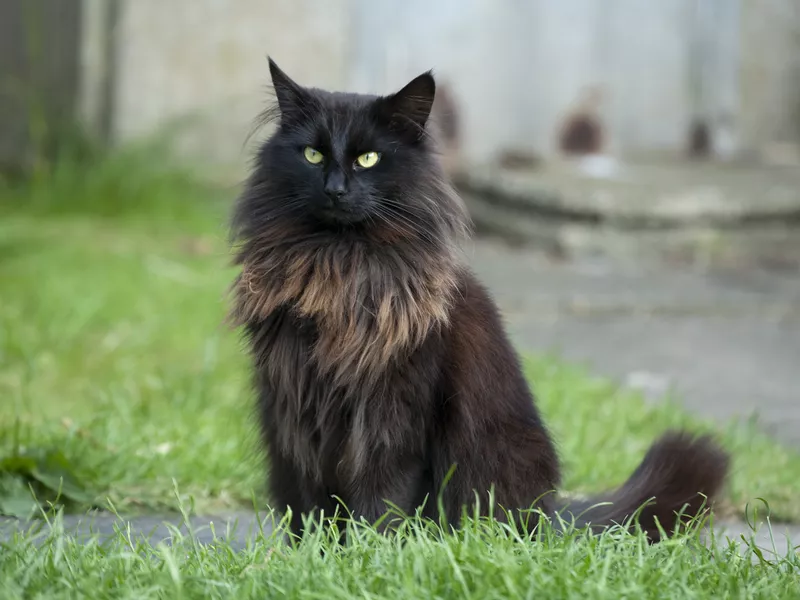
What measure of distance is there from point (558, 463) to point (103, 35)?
568 centimetres

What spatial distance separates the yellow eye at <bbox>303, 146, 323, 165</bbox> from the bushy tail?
104 centimetres

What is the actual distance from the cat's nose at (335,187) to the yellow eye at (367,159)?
3.8 inches

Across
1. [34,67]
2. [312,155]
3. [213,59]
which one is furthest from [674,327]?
[34,67]

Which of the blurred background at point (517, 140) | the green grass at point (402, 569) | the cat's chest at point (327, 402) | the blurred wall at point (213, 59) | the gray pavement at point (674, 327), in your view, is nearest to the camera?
the green grass at point (402, 569)

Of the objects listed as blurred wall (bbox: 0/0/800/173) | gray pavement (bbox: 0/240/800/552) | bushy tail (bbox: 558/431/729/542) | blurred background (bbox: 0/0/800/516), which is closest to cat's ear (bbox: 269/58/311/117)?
bushy tail (bbox: 558/431/729/542)

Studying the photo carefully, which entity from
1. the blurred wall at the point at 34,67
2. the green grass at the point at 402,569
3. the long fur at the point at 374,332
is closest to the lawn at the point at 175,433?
the green grass at the point at 402,569

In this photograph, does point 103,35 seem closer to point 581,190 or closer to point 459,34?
point 459,34

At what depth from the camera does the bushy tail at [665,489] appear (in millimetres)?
2467

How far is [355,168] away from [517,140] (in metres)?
5.55

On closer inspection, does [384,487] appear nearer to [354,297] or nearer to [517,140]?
[354,297]

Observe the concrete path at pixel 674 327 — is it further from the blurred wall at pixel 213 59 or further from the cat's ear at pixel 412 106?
the cat's ear at pixel 412 106

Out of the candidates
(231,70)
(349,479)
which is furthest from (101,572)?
(231,70)

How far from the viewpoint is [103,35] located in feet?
23.0

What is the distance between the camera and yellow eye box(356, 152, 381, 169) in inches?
91.4
